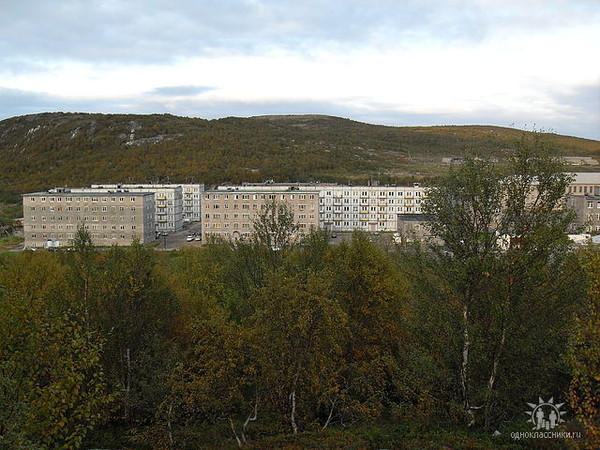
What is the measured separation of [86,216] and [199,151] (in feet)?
203

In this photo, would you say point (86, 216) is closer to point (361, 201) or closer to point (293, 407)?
point (361, 201)

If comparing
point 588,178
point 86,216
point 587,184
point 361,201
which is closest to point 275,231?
point 86,216

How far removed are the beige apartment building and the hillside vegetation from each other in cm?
3512

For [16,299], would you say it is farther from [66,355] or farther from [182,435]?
[182,435]

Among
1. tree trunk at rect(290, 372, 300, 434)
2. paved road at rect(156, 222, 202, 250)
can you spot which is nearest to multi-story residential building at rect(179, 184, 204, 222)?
paved road at rect(156, 222, 202, 250)

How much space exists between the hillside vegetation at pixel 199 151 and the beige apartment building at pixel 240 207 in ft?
115

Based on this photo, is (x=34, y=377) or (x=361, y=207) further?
(x=361, y=207)

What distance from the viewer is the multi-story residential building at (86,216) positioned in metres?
55.4

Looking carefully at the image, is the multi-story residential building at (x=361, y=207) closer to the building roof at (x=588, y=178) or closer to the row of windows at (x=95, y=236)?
the building roof at (x=588, y=178)

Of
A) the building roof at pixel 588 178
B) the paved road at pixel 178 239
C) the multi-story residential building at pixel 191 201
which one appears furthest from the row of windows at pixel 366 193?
the building roof at pixel 588 178

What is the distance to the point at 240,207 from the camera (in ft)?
184

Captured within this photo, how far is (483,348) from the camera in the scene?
35.0 ft

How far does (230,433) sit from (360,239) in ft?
22.7

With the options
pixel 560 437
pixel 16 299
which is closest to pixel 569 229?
pixel 560 437
